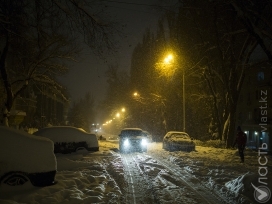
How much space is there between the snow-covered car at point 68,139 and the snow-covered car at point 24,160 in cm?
774

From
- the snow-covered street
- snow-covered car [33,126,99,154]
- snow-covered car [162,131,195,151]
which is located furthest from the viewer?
snow-covered car [162,131,195,151]

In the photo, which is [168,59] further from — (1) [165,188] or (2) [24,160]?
(2) [24,160]

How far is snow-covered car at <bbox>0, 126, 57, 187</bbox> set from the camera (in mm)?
7707

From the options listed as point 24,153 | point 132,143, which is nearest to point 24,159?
point 24,153

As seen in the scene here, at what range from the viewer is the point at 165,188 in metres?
9.10

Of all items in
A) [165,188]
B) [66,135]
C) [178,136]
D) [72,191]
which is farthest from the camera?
[178,136]

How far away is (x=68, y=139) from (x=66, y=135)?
0.27 meters

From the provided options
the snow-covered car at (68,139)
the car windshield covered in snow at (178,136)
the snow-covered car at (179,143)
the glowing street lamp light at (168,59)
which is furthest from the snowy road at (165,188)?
the glowing street lamp light at (168,59)

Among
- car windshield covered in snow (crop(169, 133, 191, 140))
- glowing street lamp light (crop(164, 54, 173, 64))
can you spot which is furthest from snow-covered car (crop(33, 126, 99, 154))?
glowing street lamp light (crop(164, 54, 173, 64))

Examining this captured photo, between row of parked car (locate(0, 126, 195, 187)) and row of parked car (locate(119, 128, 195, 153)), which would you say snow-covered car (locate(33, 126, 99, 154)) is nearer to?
row of parked car (locate(119, 128, 195, 153))

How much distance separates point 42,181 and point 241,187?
552 centimetres

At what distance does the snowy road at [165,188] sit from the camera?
303 inches

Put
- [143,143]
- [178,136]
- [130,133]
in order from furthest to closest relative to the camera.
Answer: [130,133] → [178,136] → [143,143]

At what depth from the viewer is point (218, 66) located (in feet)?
90.4
